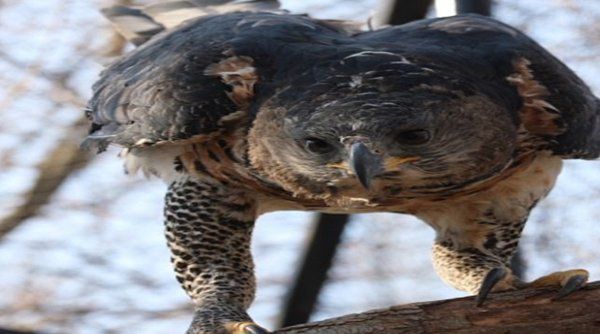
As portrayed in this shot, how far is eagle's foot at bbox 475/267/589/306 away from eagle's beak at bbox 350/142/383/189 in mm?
581

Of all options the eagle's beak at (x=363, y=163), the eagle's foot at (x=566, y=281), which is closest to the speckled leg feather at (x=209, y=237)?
the eagle's beak at (x=363, y=163)

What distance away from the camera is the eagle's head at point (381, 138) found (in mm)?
4125

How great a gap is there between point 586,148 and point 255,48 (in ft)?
4.23

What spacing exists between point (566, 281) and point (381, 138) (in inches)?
32.0

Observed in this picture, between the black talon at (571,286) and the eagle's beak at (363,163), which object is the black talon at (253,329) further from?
the black talon at (571,286)

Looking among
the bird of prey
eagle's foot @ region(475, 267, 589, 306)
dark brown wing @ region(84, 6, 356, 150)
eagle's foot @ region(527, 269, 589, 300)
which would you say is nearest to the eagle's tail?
the bird of prey

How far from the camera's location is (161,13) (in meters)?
5.88

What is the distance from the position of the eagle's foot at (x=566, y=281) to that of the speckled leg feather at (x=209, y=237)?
1150 millimetres

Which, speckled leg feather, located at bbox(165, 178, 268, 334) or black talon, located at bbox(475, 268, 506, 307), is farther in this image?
speckled leg feather, located at bbox(165, 178, 268, 334)

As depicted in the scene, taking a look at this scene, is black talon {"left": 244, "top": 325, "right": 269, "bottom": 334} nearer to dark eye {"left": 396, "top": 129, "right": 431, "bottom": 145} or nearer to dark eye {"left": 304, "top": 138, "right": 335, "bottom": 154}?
dark eye {"left": 304, "top": 138, "right": 335, "bottom": 154}

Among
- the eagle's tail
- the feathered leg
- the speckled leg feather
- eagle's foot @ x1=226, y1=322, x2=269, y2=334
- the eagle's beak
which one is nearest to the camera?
the eagle's beak

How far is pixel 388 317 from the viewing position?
406cm

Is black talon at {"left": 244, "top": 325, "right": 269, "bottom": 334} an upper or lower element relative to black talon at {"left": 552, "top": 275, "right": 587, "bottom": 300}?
upper

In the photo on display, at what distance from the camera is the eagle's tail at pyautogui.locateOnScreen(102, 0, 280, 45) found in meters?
5.79
